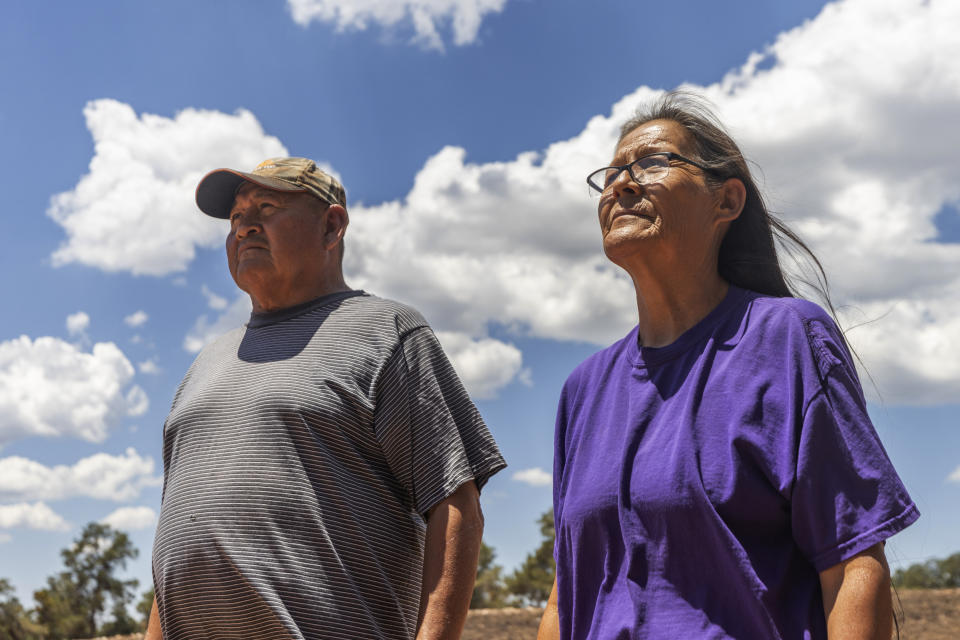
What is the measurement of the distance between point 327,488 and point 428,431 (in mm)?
352

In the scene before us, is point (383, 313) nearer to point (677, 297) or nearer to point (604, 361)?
point (604, 361)

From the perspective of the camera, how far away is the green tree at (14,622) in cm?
1530

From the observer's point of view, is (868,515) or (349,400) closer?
(868,515)

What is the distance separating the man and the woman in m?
0.50

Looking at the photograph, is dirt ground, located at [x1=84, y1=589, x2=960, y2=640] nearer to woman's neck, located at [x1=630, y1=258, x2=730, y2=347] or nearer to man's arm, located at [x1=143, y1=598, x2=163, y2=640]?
man's arm, located at [x1=143, y1=598, x2=163, y2=640]

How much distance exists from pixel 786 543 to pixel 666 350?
563mm

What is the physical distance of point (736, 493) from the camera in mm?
2016

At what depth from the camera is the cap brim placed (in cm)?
352

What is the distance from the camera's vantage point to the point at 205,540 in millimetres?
2988

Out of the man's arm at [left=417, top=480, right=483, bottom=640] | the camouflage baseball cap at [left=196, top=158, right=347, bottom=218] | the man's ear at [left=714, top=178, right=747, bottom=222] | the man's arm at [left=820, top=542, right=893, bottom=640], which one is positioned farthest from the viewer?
the camouflage baseball cap at [left=196, top=158, right=347, bottom=218]

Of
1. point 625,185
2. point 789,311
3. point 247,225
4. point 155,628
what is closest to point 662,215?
point 625,185

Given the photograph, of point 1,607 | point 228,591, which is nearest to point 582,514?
point 228,591

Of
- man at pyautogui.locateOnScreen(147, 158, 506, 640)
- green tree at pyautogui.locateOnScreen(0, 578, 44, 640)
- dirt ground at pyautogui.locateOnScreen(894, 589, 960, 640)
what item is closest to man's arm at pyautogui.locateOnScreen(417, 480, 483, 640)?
man at pyautogui.locateOnScreen(147, 158, 506, 640)

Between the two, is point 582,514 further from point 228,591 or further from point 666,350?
point 228,591
